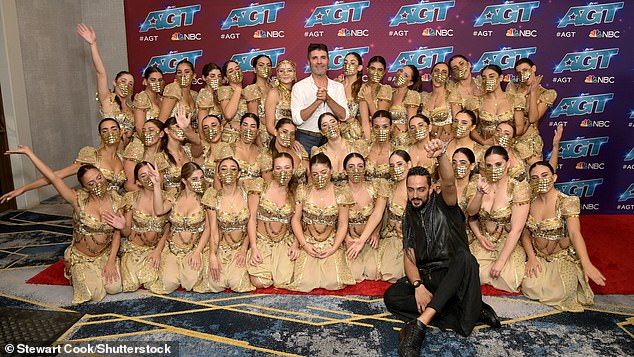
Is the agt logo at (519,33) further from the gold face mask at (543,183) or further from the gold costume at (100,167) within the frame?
the gold costume at (100,167)

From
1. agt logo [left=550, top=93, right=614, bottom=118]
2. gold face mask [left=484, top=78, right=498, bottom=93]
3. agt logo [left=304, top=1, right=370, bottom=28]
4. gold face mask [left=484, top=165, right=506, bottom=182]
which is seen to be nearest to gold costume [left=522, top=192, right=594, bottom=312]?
gold face mask [left=484, top=165, right=506, bottom=182]

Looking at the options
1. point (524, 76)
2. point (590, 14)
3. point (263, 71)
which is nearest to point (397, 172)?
point (263, 71)

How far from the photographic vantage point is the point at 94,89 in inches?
295

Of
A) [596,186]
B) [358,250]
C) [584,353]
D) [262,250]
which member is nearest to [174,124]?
[262,250]

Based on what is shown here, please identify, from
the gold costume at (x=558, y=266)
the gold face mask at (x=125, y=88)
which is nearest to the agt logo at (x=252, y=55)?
the gold face mask at (x=125, y=88)

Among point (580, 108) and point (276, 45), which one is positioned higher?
point (276, 45)

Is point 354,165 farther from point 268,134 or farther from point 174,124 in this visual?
point 174,124

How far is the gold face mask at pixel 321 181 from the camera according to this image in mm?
4074

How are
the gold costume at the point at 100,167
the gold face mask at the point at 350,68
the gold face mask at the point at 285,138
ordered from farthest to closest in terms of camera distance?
the gold face mask at the point at 350,68 < the gold costume at the point at 100,167 < the gold face mask at the point at 285,138

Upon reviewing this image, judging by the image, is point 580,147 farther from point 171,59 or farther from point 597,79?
point 171,59

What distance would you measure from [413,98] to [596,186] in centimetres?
282

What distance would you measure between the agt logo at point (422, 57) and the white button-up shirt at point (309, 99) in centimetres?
151

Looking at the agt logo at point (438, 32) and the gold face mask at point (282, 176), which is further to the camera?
the agt logo at point (438, 32)

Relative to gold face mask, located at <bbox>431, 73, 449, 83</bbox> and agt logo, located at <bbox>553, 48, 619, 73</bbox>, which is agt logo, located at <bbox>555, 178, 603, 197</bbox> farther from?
gold face mask, located at <bbox>431, 73, 449, 83</bbox>
